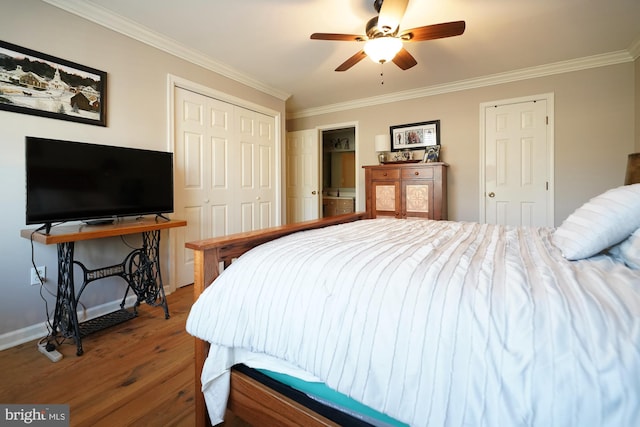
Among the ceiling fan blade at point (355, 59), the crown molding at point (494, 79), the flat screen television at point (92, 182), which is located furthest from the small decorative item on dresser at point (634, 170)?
the flat screen television at point (92, 182)

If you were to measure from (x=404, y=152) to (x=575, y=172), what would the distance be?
1900 millimetres

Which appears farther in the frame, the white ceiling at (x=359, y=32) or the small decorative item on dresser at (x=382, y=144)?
the small decorative item on dresser at (x=382, y=144)

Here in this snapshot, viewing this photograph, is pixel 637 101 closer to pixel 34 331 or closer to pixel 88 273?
pixel 88 273

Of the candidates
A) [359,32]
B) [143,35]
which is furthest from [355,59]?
[143,35]

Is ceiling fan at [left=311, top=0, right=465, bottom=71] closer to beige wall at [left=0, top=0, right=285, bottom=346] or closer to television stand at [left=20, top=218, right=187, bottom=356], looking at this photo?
beige wall at [left=0, top=0, right=285, bottom=346]

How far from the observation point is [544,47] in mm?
2852

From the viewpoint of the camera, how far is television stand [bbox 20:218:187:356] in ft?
6.00

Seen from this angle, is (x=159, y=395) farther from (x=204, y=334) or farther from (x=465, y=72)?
(x=465, y=72)

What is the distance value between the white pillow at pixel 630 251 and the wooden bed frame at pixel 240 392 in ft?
3.56

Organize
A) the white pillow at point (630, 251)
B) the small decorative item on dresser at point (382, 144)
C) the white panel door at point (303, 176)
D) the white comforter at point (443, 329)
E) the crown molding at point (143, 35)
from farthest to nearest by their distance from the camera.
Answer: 1. the white panel door at point (303, 176)
2. the small decorative item on dresser at point (382, 144)
3. the crown molding at point (143, 35)
4. the white pillow at point (630, 251)
5. the white comforter at point (443, 329)

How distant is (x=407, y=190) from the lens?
3629 millimetres

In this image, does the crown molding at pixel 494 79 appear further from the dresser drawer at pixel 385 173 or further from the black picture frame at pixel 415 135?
the dresser drawer at pixel 385 173

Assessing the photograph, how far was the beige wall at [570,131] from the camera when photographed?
3.04 meters

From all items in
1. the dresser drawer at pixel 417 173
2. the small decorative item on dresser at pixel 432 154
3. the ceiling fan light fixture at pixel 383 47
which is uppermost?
the ceiling fan light fixture at pixel 383 47
